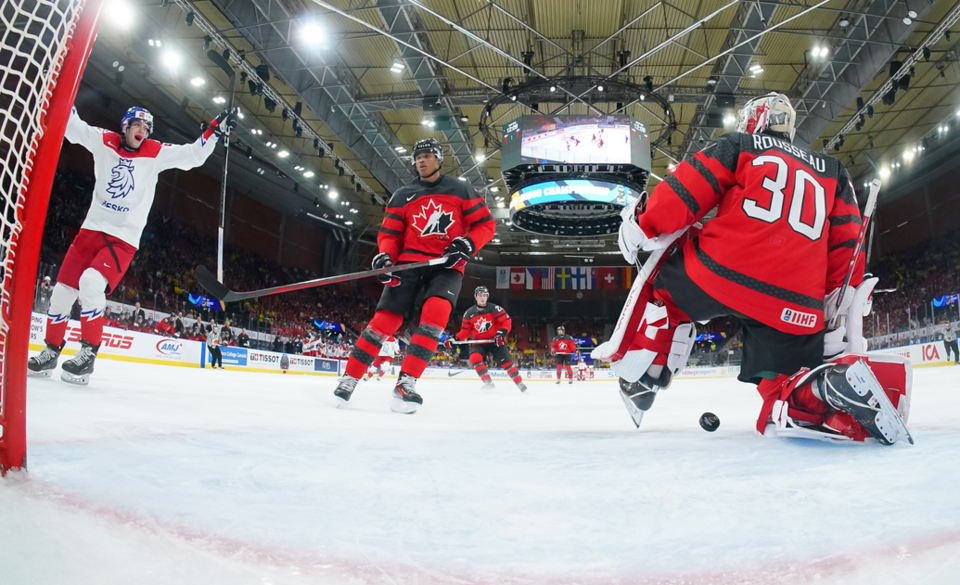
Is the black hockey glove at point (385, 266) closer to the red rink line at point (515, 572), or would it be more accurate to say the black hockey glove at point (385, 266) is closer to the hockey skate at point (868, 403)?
the hockey skate at point (868, 403)

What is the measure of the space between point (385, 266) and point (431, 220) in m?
0.40

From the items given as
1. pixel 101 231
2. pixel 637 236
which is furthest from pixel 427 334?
pixel 101 231

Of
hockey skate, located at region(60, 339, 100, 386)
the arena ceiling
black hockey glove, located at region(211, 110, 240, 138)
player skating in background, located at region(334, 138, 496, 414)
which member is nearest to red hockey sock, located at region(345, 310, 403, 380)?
player skating in background, located at region(334, 138, 496, 414)

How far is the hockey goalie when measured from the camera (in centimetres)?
150

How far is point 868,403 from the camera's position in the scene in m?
1.33

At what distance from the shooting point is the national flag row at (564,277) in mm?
27125

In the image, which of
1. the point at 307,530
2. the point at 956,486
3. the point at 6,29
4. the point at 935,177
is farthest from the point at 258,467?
the point at 935,177

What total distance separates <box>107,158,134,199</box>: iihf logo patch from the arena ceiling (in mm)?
6196

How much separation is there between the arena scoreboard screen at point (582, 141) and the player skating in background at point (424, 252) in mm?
8100

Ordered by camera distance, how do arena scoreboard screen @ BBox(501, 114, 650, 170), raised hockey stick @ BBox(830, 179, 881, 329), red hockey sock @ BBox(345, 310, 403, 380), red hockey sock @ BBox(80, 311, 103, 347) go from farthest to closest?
arena scoreboard screen @ BBox(501, 114, 650, 170) → red hockey sock @ BBox(345, 310, 403, 380) → red hockey sock @ BBox(80, 311, 103, 347) → raised hockey stick @ BBox(830, 179, 881, 329)

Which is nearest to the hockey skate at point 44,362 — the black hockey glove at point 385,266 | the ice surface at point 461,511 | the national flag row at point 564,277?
the ice surface at point 461,511

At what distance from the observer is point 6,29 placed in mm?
840

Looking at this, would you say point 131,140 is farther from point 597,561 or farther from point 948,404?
point 948,404

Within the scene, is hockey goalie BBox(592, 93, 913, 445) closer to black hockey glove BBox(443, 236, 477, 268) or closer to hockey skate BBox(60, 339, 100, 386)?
black hockey glove BBox(443, 236, 477, 268)
